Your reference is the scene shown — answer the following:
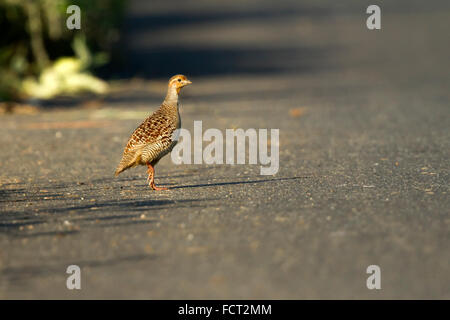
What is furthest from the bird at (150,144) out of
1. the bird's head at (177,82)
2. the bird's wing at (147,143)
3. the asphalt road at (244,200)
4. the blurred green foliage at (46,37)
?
the blurred green foliage at (46,37)

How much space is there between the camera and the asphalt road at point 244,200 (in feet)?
17.9

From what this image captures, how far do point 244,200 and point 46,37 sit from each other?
527 inches

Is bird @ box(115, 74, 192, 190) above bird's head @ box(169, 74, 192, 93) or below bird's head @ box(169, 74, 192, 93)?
below

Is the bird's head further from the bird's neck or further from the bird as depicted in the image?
the bird

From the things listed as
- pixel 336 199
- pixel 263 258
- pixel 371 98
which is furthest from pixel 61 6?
pixel 263 258

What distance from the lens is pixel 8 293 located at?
5.27 metres

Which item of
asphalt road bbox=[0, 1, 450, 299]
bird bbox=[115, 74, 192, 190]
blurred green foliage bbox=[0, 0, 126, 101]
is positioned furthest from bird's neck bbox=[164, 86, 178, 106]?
blurred green foliage bbox=[0, 0, 126, 101]

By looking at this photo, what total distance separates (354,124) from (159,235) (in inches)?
285

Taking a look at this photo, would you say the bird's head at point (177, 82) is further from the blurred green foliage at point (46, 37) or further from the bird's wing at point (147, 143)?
the blurred green foliage at point (46, 37)

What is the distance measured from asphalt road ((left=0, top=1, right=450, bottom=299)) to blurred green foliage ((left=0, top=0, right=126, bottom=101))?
1.62m

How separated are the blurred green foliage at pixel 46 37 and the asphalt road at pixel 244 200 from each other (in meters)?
1.62

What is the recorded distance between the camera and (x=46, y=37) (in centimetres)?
1991

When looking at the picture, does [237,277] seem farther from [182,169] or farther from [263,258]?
[182,169]

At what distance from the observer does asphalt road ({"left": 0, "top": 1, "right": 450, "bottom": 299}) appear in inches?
215
